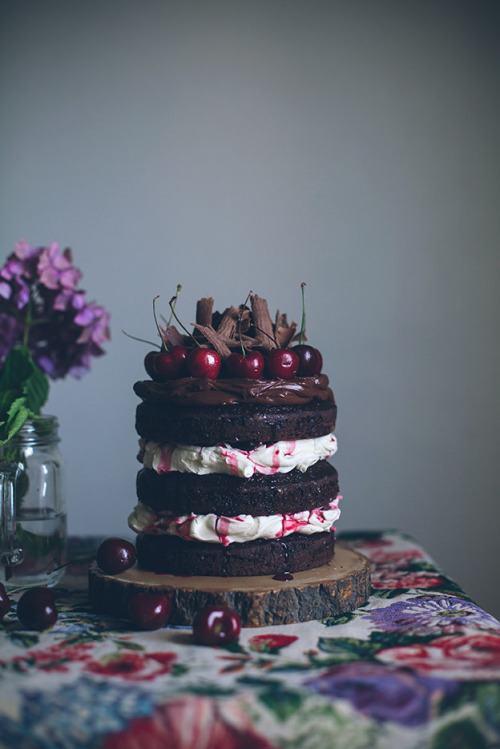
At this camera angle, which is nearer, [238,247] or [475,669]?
[475,669]

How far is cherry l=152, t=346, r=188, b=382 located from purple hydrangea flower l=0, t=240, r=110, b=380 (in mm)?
446

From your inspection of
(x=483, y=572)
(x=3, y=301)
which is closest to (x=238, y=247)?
(x=3, y=301)

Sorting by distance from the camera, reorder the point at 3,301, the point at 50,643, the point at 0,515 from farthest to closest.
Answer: the point at 3,301, the point at 0,515, the point at 50,643

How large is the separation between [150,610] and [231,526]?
9.6 inches

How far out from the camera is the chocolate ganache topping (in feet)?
5.30

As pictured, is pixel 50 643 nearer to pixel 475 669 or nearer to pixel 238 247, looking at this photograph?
pixel 475 669

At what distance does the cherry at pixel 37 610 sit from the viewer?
148 cm

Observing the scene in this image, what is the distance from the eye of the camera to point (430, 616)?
156 cm

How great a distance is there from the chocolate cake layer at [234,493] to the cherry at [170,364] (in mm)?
221

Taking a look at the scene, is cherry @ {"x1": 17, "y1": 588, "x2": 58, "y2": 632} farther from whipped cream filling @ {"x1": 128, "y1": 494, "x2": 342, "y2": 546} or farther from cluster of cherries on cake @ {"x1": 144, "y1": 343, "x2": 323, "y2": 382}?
cluster of cherries on cake @ {"x1": 144, "y1": 343, "x2": 323, "y2": 382}

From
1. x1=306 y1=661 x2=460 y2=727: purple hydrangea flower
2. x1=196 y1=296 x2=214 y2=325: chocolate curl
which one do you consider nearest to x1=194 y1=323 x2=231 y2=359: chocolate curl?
x1=196 y1=296 x2=214 y2=325: chocolate curl

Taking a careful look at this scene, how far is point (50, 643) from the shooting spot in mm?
1411

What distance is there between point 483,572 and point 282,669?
192cm

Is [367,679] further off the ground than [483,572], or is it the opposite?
[367,679]
